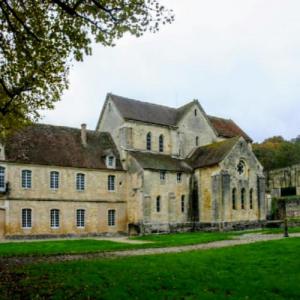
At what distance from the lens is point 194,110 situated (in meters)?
46.2

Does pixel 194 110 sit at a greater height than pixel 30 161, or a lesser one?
greater

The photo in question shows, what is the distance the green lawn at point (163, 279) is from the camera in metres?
10.4

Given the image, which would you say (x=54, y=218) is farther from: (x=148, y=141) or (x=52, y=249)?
(x=52, y=249)

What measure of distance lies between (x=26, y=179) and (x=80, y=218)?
566cm

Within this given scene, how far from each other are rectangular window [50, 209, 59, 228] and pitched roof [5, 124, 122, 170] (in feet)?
12.5

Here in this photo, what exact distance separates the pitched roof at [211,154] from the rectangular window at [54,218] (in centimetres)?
1380

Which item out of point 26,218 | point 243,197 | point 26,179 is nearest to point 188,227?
point 243,197

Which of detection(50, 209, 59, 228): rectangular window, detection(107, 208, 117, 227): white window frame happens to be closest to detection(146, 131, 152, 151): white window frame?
detection(107, 208, 117, 227): white window frame

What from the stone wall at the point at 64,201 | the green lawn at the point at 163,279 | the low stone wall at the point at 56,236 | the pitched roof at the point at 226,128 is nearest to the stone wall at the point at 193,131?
the pitched roof at the point at 226,128

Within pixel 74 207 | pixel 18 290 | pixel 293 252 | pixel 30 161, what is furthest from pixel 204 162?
pixel 18 290

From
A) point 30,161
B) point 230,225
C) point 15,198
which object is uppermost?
point 30,161

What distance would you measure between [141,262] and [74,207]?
74.9 ft

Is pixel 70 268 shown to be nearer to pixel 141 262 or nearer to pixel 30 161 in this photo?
pixel 141 262

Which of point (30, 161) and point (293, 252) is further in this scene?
point (30, 161)
